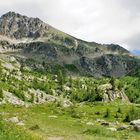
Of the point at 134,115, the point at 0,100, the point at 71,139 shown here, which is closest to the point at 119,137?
the point at 71,139

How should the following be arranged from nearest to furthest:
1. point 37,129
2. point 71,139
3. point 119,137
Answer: point 71,139, point 119,137, point 37,129

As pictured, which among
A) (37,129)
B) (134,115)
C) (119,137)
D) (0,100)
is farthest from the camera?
(0,100)

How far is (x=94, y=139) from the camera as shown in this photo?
40500 millimetres

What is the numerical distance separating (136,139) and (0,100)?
537 feet

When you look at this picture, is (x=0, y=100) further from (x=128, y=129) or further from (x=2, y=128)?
(x=2, y=128)

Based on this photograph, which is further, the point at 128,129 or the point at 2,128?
the point at 128,129

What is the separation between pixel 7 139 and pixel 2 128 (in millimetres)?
3376

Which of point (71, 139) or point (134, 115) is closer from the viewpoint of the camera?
point (71, 139)

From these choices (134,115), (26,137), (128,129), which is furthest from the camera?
(134,115)

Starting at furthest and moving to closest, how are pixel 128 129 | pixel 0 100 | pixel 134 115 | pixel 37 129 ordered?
pixel 0 100
pixel 134 115
pixel 128 129
pixel 37 129

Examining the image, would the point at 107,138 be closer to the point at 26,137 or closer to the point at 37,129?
the point at 37,129

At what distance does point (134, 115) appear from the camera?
9612 cm

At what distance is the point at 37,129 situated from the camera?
162 feet

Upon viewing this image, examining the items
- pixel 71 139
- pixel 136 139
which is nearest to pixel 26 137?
pixel 71 139
